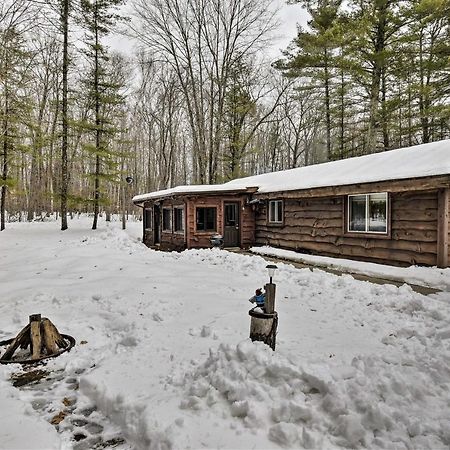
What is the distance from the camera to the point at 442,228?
7703mm

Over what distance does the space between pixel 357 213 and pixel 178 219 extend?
8329 mm

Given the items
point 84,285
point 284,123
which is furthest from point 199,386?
point 284,123

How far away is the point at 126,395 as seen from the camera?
10.8 ft

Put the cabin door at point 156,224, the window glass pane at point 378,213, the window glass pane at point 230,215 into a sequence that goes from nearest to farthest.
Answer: the window glass pane at point 378,213
the window glass pane at point 230,215
the cabin door at point 156,224

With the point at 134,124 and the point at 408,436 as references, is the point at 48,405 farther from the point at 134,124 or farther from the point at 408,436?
the point at 134,124

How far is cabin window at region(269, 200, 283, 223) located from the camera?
43.7ft

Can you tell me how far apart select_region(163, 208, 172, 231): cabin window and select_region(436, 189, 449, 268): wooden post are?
11373 millimetres

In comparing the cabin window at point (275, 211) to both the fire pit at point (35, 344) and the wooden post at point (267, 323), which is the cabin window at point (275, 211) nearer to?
the wooden post at point (267, 323)

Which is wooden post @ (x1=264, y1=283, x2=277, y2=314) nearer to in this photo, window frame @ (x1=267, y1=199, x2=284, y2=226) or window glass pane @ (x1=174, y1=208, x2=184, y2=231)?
window frame @ (x1=267, y1=199, x2=284, y2=226)

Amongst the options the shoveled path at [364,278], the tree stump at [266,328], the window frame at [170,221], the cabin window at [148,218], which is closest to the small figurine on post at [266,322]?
the tree stump at [266,328]

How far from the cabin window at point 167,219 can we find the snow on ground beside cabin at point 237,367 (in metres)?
8.90

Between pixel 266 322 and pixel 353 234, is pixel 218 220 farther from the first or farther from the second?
pixel 266 322

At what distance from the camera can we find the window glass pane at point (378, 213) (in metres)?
9.17

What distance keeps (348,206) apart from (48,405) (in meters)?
9.28
